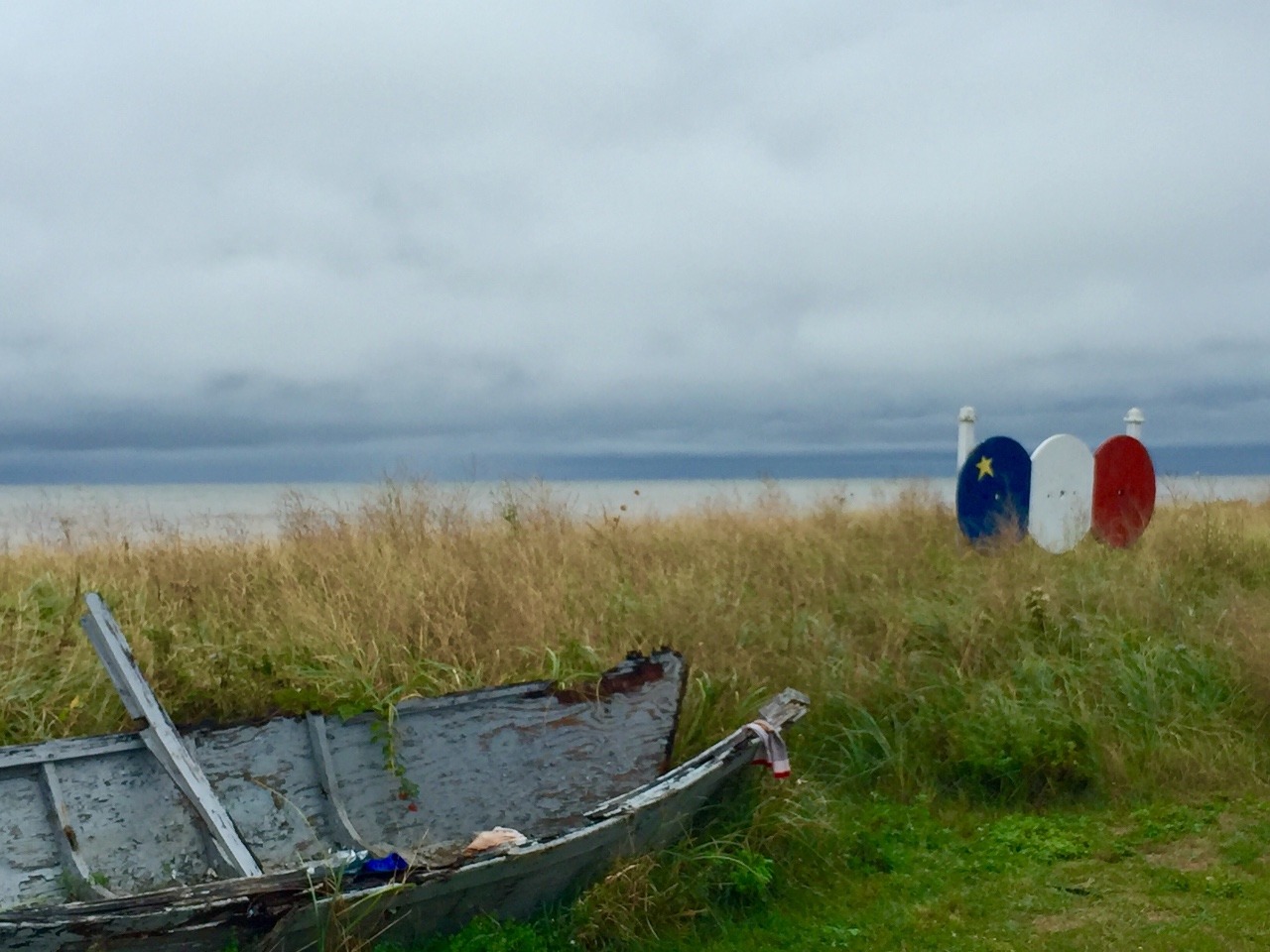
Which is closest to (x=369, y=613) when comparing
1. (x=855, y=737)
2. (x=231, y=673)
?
(x=231, y=673)

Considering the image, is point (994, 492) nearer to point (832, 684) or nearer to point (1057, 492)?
point (1057, 492)

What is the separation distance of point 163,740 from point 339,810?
90 cm

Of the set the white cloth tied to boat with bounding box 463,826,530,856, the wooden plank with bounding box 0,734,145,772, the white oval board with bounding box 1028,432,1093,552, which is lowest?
the white cloth tied to boat with bounding box 463,826,530,856

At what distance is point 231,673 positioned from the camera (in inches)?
269

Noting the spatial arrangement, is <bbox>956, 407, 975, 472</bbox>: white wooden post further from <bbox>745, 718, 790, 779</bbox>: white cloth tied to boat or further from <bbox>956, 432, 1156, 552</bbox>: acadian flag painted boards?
<bbox>745, 718, 790, 779</bbox>: white cloth tied to boat

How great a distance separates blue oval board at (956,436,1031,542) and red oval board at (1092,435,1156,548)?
130 centimetres

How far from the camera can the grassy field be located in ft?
17.1

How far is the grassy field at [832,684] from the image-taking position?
521 centimetres

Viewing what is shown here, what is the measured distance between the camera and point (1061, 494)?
1247 centimetres

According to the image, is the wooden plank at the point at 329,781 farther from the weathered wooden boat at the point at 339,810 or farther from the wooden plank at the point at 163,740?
the wooden plank at the point at 163,740

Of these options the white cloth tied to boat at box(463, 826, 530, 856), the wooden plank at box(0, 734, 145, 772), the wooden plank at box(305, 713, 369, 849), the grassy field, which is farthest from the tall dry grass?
the white cloth tied to boat at box(463, 826, 530, 856)

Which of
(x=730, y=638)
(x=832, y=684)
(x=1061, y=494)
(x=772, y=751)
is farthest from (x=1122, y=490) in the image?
(x=772, y=751)

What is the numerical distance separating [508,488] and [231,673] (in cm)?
497

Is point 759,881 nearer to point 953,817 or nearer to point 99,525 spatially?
point 953,817
